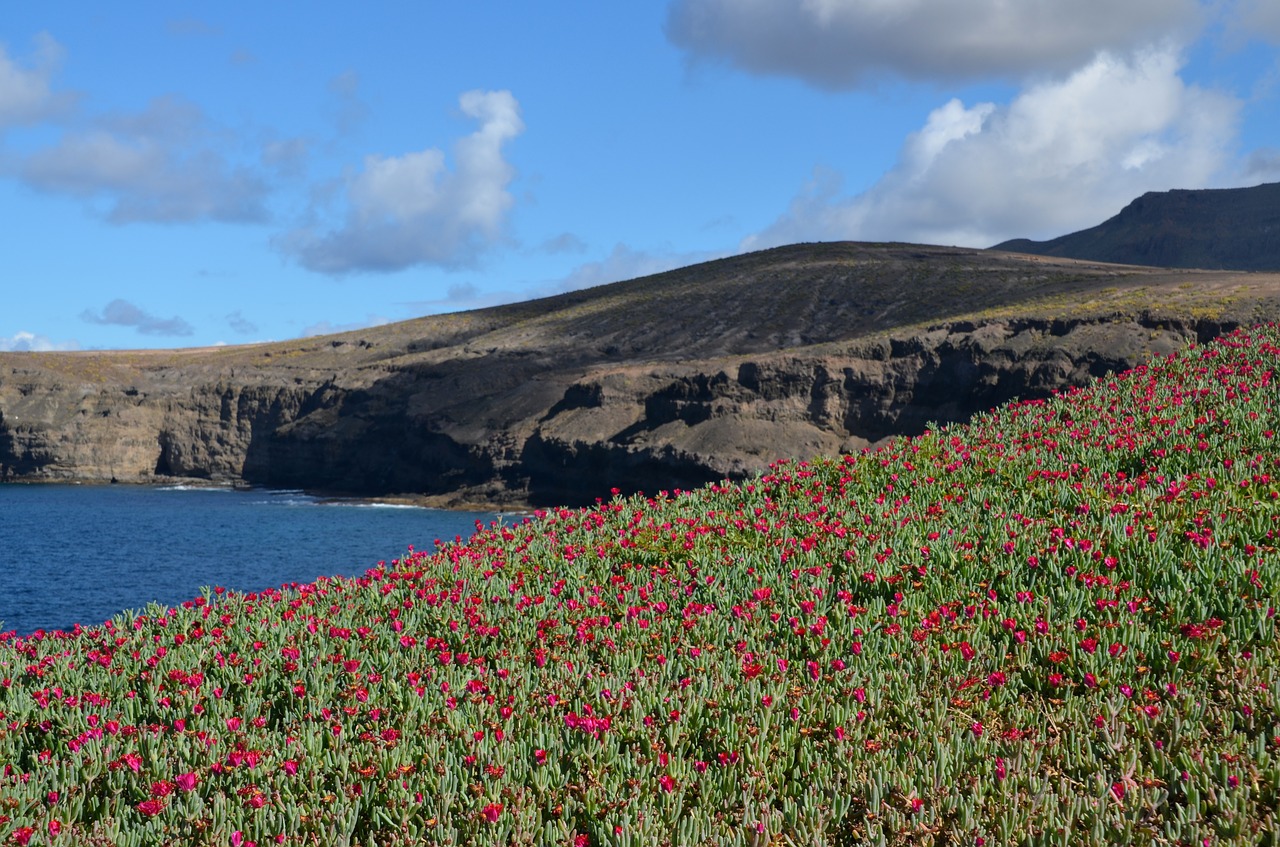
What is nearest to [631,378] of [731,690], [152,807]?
[731,690]

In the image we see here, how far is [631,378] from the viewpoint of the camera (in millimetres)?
74625

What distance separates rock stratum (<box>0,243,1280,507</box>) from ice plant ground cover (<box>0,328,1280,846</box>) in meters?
44.0

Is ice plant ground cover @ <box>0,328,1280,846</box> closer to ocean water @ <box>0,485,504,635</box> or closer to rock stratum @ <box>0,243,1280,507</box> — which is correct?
ocean water @ <box>0,485,504,635</box>

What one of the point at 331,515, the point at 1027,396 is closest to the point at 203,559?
the point at 331,515

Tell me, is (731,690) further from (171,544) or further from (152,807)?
(171,544)

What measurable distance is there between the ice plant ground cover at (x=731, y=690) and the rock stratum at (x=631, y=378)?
43990 millimetres

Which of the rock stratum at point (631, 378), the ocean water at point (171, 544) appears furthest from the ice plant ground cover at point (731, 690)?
the rock stratum at point (631, 378)

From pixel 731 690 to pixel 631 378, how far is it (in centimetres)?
6629

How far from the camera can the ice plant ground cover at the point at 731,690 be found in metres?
6.78

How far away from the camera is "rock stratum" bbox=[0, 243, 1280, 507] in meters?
62.2

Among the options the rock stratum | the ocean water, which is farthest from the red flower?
the rock stratum

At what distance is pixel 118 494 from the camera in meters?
85.9

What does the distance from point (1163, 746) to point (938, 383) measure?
193 ft

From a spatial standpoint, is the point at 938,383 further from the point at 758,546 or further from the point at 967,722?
the point at 967,722
